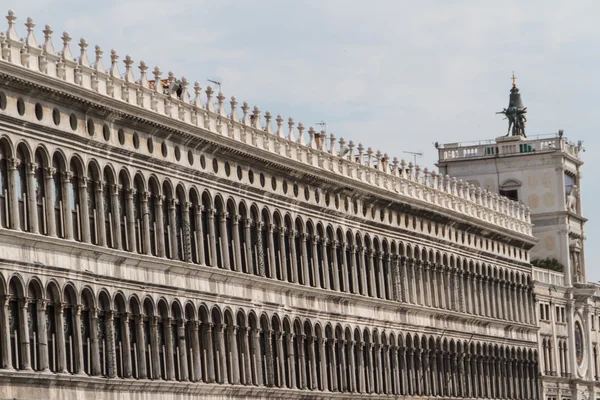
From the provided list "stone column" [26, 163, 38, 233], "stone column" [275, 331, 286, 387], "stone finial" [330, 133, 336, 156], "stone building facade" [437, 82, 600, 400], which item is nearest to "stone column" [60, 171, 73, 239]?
"stone column" [26, 163, 38, 233]

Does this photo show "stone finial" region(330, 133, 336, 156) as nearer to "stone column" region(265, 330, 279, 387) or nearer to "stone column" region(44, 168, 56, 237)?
"stone column" region(265, 330, 279, 387)

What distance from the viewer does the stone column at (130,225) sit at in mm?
61781

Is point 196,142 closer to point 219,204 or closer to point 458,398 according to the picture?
point 219,204

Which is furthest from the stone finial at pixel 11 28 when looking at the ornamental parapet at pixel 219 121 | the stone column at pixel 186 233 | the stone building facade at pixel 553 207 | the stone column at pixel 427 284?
the stone building facade at pixel 553 207

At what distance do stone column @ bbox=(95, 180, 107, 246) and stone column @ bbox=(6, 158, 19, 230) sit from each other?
16.7 feet

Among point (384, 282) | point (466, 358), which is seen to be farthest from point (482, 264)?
point (384, 282)

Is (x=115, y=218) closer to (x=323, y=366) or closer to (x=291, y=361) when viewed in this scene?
(x=291, y=361)

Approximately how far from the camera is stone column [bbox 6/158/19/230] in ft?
178

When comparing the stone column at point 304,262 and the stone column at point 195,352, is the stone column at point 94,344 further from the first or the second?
the stone column at point 304,262

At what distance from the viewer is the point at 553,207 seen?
11812cm

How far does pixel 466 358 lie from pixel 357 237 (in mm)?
15900

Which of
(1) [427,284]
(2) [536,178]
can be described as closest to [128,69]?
(1) [427,284]

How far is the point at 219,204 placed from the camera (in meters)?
69.5

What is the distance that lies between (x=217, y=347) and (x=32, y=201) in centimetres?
1442
